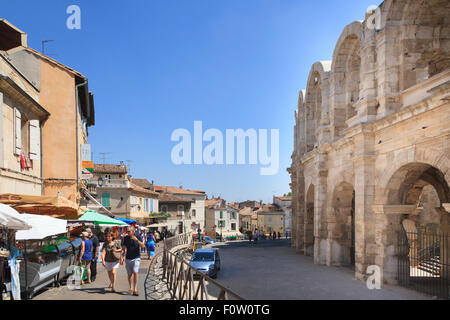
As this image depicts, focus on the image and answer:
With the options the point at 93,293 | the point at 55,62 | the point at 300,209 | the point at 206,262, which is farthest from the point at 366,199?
the point at 55,62

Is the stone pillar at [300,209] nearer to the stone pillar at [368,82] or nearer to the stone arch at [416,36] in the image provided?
the stone pillar at [368,82]

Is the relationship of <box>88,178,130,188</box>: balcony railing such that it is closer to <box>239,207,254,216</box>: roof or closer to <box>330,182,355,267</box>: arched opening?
<box>330,182,355,267</box>: arched opening

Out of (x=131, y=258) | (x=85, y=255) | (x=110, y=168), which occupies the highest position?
(x=110, y=168)

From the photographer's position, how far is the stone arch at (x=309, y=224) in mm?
A: 19491

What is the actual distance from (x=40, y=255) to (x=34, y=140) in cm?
712

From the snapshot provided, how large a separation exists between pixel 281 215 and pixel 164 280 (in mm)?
52457

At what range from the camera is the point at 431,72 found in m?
12.2

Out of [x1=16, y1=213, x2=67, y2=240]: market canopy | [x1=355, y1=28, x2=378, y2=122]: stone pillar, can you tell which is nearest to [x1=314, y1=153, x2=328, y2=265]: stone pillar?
[x1=355, y1=28, x2=378, y2=122]: stone pillar

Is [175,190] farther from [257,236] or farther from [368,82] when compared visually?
[368,82]

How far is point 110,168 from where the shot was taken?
39.1 meters
